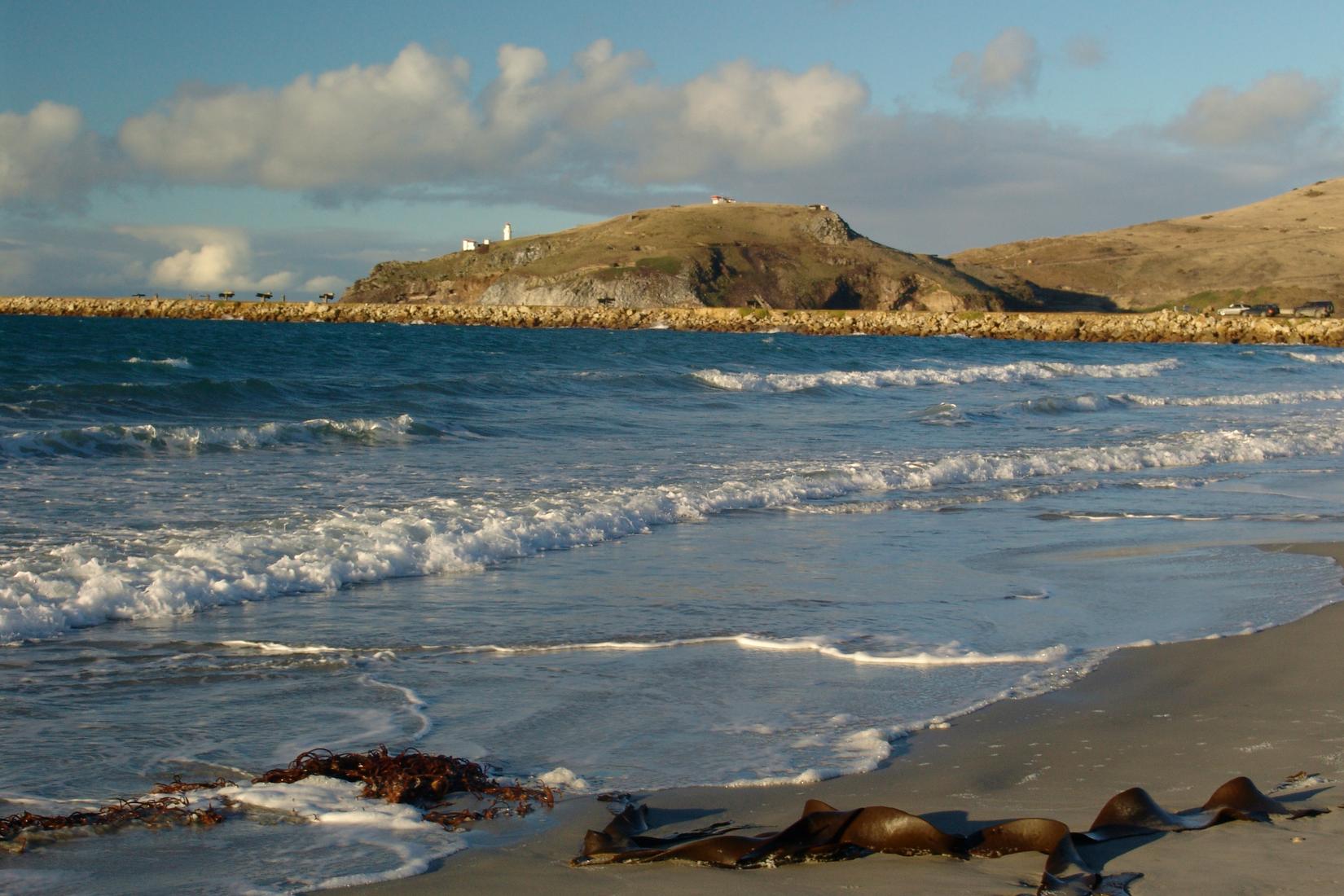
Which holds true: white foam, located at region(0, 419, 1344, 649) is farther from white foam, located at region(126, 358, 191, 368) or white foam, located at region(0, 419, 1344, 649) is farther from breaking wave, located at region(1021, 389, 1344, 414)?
white foam, located at region(126, 358, 191, 368)

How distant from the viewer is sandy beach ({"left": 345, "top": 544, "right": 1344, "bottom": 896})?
3207 mm

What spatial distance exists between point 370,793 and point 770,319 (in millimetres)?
75572

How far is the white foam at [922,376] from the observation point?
28609 mm

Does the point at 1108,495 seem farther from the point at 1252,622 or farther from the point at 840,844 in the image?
the point at 840,844

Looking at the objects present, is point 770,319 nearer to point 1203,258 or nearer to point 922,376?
point 922,376

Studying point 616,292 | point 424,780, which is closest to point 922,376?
point 424,780

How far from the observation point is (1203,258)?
12331cm

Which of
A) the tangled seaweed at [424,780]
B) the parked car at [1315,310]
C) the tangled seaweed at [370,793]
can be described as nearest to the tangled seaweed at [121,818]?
the tangled seaweed at [370,793]

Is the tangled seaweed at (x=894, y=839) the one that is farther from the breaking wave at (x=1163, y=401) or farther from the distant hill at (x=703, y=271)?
the distant hill at (x=703, y=271)

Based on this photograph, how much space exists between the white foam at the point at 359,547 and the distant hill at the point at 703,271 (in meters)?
86.3


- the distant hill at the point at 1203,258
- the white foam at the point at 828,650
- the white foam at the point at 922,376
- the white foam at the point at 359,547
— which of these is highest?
the distant hill at the point at 1203,258

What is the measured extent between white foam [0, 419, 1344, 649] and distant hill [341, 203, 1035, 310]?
86295mm

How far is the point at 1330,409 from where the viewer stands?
24.6 metres

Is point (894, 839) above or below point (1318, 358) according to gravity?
below
